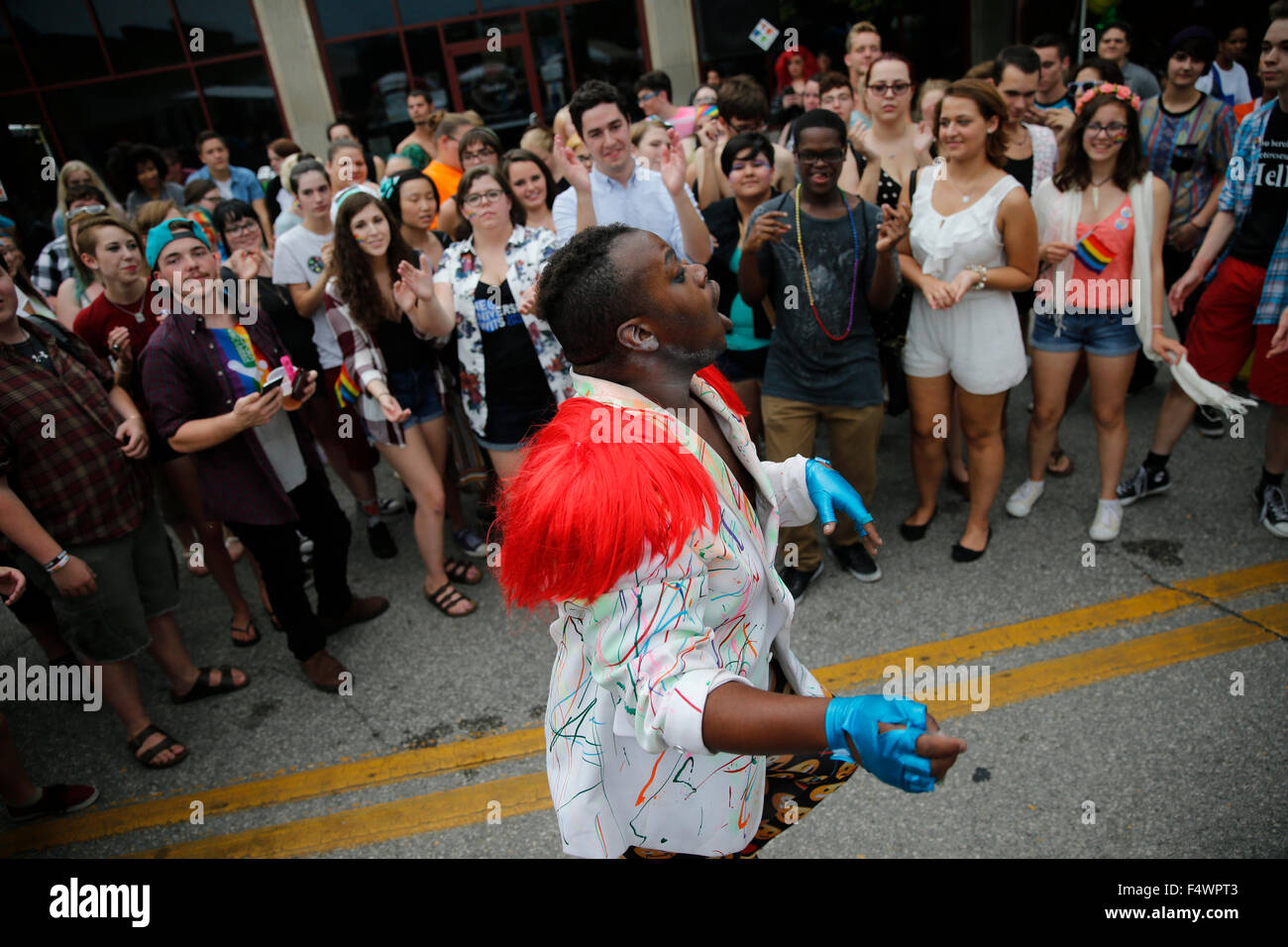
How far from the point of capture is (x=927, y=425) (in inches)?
165

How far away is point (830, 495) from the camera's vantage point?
81.9 inches

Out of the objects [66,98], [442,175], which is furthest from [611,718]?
[66,98]

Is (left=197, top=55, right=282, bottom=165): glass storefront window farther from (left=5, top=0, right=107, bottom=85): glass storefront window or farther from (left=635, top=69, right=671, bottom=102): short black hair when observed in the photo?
(left=635, top=69, right=671, bottom=102): short black hair

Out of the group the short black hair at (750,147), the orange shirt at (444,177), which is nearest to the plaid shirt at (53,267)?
the orange shirt at (444,177)

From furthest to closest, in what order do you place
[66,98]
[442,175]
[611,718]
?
1. [66,98]
2. [442,175]
3. [611,718]

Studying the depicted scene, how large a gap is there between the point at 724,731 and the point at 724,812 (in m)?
0.55

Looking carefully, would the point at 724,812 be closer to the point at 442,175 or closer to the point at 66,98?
the point at 442,175

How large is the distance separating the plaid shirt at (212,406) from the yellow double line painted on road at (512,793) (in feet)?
4.21

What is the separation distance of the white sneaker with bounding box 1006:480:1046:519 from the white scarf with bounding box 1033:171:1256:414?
83 centimetres

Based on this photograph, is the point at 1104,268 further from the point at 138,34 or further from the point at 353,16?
the point at 138,34

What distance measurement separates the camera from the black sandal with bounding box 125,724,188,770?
349 cm

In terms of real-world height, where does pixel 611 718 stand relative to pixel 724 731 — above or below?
below

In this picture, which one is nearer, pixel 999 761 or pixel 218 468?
pixel 999 761
